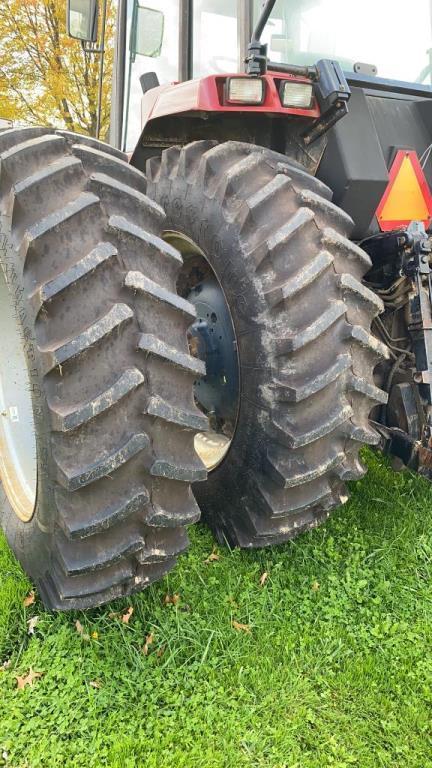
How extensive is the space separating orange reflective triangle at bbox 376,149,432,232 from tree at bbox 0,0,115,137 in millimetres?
8462

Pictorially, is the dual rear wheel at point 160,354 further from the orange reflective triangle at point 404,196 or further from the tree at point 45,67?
the tree at point 45,67

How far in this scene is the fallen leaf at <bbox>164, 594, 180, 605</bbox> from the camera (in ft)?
7.84

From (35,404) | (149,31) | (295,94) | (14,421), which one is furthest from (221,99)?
(14,421)

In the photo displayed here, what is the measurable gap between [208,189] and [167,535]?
128 centimetres

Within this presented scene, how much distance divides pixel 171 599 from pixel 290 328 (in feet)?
3.70

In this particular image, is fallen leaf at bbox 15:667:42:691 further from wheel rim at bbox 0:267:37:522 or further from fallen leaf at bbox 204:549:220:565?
fallen leaf at bbox 204:549:220:565

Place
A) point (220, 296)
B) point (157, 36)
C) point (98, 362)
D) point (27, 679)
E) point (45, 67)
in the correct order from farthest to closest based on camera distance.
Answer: point (45, 67) < point (157, 36) < point (220, 296) < point (27, 679) < point (98, 362)

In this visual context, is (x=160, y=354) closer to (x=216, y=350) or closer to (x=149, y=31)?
(x=216, y=350)

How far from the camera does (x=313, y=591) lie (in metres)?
2.52

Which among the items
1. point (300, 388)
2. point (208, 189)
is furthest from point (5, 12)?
point (300, 388)

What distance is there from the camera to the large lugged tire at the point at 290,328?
208 cm

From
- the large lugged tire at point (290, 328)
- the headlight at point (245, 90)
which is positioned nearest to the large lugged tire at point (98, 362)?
the large lugged tire at point (290, 328)

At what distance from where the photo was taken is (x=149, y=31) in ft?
10.7

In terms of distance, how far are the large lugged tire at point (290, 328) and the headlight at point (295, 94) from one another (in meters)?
0.18
